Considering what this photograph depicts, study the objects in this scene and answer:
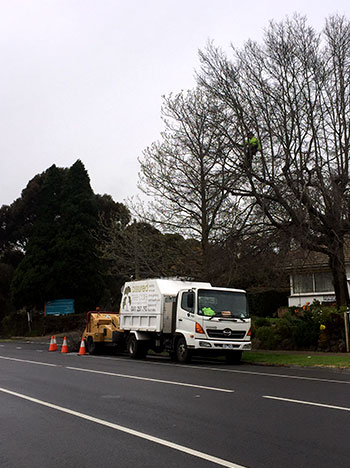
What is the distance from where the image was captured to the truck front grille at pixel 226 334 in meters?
17.8

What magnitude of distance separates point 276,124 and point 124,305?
935cm

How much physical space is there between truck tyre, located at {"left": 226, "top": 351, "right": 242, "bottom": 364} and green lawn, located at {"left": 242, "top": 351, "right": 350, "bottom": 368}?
341 millimetres

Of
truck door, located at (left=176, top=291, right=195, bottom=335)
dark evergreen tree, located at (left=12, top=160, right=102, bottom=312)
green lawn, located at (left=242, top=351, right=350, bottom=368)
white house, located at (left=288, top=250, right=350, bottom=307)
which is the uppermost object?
dark evergreen tree, located at (left=12, top=160, right=102, bottom=312)

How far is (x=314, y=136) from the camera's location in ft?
69.6

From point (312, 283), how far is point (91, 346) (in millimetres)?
16848

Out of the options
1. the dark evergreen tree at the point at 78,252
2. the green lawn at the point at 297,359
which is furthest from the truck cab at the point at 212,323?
the dark evergreen tree at the point at 78,252

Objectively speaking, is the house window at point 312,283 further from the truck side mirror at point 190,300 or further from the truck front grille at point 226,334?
the truck side mirror at point 190,300

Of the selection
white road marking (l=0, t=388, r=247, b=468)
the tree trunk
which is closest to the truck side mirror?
the tree trunk

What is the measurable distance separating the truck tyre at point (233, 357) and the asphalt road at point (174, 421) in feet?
16.0

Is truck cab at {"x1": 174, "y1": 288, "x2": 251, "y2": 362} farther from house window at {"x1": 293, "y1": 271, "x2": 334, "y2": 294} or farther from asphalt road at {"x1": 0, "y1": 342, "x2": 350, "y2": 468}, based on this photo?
house window at {"x1": 293, "y1": 271, "x2": 334, "y2": 294}

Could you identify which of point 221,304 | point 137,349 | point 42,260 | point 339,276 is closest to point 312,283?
point 339,276

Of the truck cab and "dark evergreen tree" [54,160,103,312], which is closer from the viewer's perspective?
the truck cab

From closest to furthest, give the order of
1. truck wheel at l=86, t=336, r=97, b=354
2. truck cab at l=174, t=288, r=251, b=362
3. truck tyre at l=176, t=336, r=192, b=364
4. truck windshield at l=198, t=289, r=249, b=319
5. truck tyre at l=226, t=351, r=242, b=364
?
truck cab at l=174, t=288, r=251, b=362, truck windshield at l=198, t=289, r=249, b=319, truck tyre at l=176, t=336, r=192, b=364, truck tyre at l=226, t=351, r=242, b=364, truck wheel at l=86, t=336, r=97, b=354

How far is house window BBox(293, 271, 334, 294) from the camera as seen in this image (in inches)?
1383
